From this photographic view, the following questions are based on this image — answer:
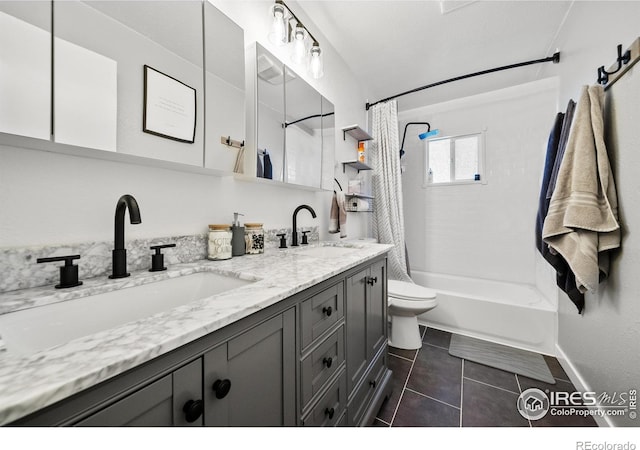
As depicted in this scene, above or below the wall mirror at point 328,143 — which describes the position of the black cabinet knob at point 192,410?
below

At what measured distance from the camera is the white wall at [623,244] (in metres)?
1.07

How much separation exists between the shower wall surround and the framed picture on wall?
16.5 inches

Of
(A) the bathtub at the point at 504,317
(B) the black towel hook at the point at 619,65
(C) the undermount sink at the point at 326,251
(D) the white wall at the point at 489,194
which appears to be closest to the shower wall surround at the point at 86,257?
(C) the undermount sink at the point at 326,251

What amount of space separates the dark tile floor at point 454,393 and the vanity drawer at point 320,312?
83cm

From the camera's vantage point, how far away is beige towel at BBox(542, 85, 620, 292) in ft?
3.80

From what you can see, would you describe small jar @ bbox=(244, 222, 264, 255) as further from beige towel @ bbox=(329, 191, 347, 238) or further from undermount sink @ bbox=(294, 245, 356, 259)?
beige towel @ bbox=(329, 191, 347, 238)

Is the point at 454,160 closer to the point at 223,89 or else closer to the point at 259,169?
the point at 259,169

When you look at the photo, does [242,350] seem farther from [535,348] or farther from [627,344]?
[535,348]

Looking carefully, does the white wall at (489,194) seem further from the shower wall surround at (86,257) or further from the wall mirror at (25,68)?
the wall mirror at (25,68)

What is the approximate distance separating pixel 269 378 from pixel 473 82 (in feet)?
10.9

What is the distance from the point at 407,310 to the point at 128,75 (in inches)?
85.2

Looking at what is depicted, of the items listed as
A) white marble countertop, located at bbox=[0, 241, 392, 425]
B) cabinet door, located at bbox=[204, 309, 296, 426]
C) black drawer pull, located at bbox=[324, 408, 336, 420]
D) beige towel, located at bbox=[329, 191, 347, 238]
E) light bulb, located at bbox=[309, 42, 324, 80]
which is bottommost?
black drawer pull, located at bbox=[324, 408, 336, 420]

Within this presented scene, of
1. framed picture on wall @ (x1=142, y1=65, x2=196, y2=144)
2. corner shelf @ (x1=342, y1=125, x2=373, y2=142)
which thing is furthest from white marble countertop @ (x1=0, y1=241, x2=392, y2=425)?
corner shelf @ (x1=342, y1=125, x2=373, y2=142)
